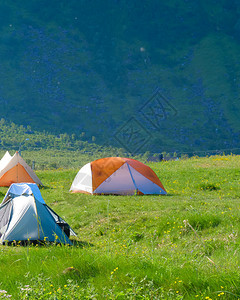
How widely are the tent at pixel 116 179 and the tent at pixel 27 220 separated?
6.83 m

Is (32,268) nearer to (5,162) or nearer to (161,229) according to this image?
(161,229)

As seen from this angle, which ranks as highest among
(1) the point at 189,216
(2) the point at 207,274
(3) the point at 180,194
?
(2) the point at 207,274

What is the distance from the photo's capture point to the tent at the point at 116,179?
1752 centimetres

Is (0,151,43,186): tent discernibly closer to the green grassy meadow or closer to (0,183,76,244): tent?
(0,183,76,244): tent

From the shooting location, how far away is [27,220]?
9.63 meters

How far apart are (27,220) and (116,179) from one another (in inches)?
330

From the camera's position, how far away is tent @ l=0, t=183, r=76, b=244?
31.0ft

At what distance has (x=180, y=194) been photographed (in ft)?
58.6

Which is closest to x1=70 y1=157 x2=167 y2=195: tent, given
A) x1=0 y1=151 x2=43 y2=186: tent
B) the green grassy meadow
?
x1=0 y1=151 x2=43 y2=186: tent

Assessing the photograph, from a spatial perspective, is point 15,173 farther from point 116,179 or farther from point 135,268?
point 135,268

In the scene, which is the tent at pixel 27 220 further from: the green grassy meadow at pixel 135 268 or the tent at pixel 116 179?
the tent at pixel 116 179

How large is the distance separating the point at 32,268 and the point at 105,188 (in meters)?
12.4

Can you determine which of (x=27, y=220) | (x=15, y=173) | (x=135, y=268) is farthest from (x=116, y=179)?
(x=135, y=268)

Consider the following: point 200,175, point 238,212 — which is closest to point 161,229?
point 238,212
